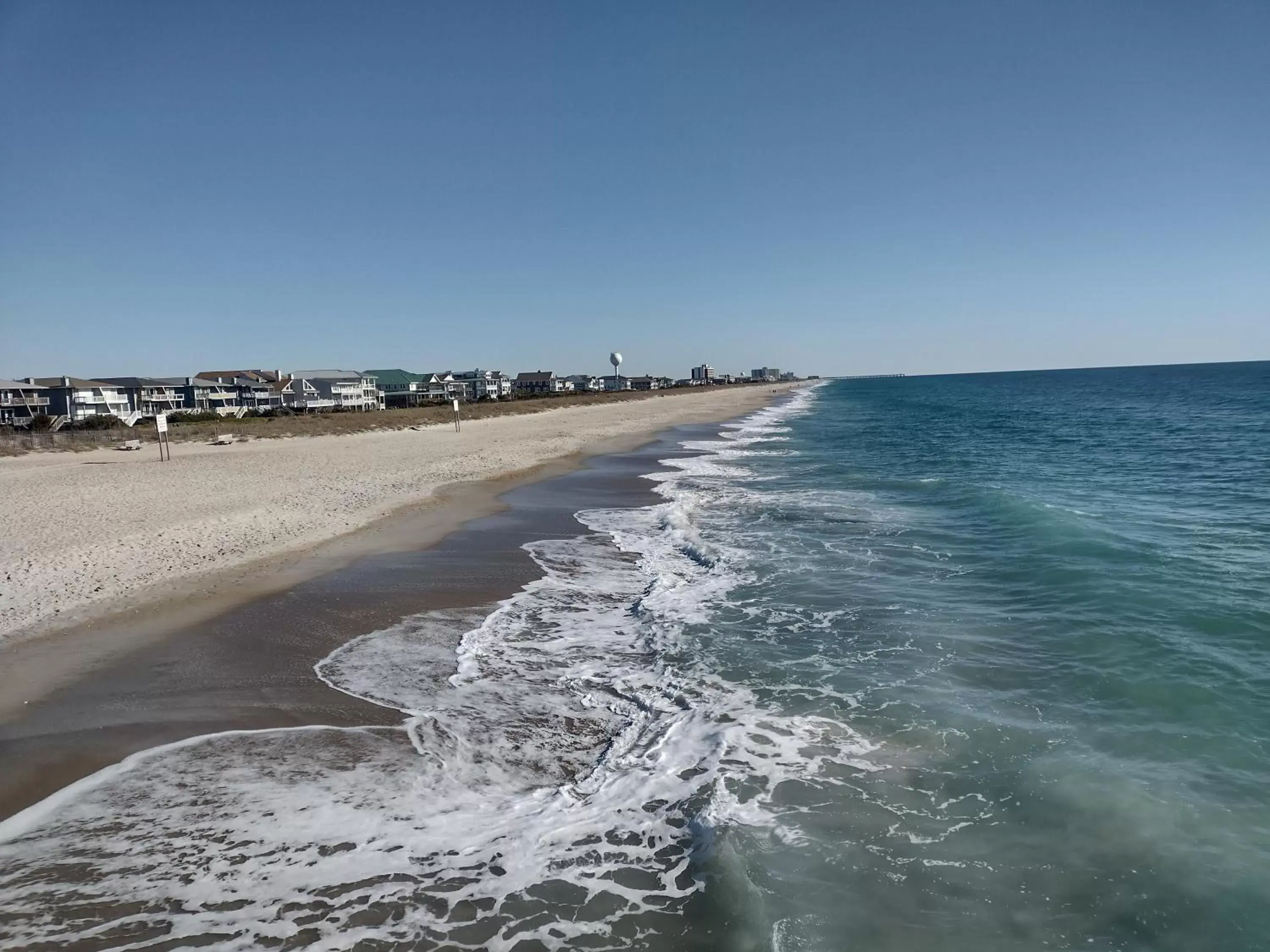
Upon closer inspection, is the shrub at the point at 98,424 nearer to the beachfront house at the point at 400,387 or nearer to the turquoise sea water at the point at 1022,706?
the turquoise sea water at the point at 1022,706

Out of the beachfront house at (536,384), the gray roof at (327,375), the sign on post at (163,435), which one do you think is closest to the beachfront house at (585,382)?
the beachfront house at (536,384)

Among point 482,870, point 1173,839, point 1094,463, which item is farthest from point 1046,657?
point 1094,463

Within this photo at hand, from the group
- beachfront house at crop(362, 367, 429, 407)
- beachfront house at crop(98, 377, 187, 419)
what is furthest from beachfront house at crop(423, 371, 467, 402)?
beachfront house at crop(98, 377, 187, 419)

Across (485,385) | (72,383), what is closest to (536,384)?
(485,385)

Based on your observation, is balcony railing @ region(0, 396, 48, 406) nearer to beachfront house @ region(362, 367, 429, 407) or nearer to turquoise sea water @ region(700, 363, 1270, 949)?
beachfront house @ region(362, 367, 429, 407)

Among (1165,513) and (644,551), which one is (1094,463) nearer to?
(1165,513)

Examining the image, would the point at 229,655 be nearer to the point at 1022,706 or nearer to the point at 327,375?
the point at 1022,706

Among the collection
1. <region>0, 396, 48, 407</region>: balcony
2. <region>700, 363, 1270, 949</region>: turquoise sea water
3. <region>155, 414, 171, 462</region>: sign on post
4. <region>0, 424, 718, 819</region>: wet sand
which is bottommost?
<region>700, 363, 1270, 949</region>: turquoise sea water
